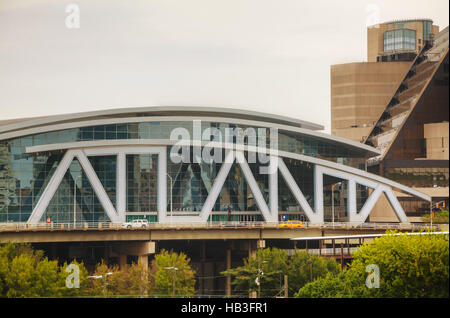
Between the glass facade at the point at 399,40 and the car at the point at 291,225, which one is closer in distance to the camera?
the car at the point at 291,225

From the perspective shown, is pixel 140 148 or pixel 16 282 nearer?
pixel 16 282

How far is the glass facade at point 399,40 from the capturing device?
164750mm

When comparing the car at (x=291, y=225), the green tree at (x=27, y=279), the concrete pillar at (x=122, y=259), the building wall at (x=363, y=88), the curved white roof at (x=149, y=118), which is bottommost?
the concrete pillar at (x=122, y=259)

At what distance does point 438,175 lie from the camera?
105 meters

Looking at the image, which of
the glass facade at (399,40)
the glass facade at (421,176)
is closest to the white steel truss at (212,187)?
the glass facade at (421,176)

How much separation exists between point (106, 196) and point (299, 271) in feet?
110

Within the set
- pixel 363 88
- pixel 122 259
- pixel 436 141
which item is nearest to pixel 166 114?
pixel 122 259

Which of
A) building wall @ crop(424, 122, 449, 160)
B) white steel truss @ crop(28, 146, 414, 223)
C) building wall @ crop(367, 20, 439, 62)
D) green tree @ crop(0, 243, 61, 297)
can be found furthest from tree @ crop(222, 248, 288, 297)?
building wall @ crop(367, 20, 439, 62)

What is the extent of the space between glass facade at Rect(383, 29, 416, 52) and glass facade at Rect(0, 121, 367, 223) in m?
82.6

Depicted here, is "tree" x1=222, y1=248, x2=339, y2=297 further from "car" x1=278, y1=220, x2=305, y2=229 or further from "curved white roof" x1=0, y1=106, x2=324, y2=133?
"curved white roof" x1=0, y1=106, x2=324, y2=133

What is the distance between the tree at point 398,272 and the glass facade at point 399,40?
11955 centimetres

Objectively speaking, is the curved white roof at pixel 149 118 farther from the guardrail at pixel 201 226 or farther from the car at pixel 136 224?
the car at pixel 136 224

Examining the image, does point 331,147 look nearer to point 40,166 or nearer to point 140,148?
point 140,148
